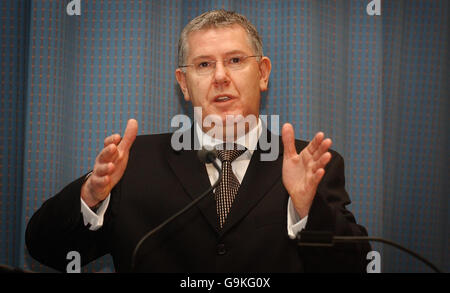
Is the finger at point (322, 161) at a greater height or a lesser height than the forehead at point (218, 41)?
lesser

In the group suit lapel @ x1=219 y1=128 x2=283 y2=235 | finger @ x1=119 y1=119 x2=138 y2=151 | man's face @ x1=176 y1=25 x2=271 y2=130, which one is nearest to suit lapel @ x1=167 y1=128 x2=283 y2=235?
suit lapel @ x1=219 y1=128 x2=283 y2=235

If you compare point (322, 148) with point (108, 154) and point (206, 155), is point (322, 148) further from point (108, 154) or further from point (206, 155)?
point (108, 154)

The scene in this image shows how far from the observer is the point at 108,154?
51.6 inches

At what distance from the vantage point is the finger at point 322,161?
4.09 feet

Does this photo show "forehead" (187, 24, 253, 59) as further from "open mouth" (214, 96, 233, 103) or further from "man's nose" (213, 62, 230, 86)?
"open mouth" (214, 96, 233, 103)

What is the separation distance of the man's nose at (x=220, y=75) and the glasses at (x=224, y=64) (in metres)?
0.02

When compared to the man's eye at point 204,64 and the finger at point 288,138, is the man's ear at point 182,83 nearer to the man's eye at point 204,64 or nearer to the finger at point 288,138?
the man's eye at point 204,64

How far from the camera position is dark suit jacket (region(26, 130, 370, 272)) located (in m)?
1.49

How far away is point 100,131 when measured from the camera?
1952mm

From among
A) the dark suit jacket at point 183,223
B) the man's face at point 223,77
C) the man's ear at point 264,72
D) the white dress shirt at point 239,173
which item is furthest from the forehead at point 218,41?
the dark suit jacket at point 183,223

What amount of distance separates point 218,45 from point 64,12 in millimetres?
668

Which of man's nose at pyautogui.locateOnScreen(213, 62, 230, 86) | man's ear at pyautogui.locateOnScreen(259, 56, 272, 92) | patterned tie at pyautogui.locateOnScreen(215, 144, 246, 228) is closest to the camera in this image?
patterned tie at pyautogui.locateOnScreen(215, 144, 246, 228)

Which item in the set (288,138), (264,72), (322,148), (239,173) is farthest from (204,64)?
(322,148)

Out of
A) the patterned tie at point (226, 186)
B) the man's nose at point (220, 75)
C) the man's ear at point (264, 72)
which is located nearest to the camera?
the patterned tie at point (226, 186)
